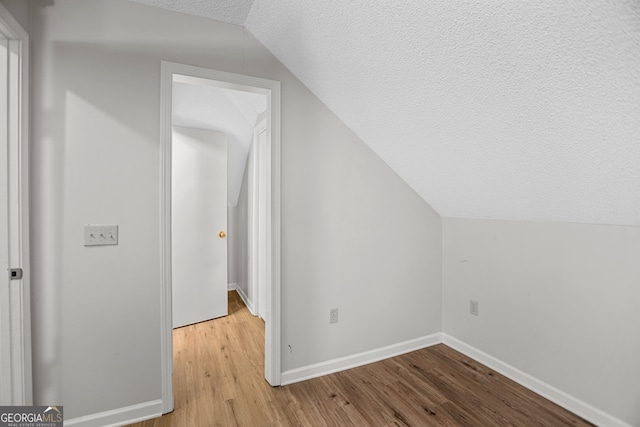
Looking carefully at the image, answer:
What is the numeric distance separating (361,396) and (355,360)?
0.37 meters

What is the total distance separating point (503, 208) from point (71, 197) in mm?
2486

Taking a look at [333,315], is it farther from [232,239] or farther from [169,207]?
[232,239]

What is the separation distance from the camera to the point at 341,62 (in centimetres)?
175

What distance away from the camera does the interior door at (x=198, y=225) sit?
300cm

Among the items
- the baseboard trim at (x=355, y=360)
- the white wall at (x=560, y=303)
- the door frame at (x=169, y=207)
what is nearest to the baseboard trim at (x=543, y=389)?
the white wall at (x=560, y=303)

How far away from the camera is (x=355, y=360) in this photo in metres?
2.32

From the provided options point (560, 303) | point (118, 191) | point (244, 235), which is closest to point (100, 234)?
point (118, 191)

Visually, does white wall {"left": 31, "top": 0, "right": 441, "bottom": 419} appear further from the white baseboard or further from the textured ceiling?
the white baseboard

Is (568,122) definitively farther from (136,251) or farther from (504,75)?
(136,251)

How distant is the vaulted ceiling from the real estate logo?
2118 millimetres

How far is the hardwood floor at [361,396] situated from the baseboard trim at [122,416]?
42 millimetres

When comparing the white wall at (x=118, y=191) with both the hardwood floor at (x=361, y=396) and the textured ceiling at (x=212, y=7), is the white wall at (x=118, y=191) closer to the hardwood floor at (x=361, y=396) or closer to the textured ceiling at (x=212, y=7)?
the textured ceiling at (x=212, y=7)

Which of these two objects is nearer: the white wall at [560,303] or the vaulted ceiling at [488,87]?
the vaulted ceiling at [488,87]

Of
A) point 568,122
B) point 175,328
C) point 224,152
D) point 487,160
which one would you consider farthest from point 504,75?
point 175,328
